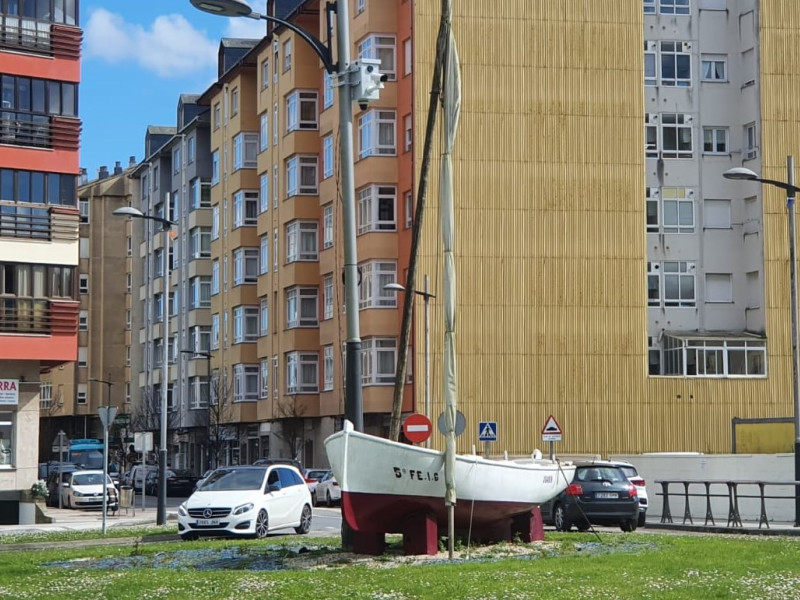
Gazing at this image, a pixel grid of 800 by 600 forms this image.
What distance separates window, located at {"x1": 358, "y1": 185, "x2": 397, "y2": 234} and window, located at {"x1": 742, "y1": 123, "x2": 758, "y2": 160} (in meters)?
15.5

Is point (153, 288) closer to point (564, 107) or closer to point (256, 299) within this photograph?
point (256, 299)

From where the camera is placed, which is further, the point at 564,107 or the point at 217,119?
the point at 217,119

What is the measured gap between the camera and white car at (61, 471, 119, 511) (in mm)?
53438

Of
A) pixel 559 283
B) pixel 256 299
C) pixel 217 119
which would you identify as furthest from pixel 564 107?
pixel 217 119

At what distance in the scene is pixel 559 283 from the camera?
193ft

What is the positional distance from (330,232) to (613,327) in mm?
14559

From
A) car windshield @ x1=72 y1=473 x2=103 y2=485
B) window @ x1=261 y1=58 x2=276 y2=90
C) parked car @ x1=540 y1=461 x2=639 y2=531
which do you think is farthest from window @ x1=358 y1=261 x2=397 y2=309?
parked car @ x1=540 y1=461 x2=639 y2=531

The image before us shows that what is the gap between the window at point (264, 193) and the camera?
2876 inches

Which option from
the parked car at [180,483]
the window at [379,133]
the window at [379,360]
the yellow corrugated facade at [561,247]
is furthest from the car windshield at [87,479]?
the window at [379,133]

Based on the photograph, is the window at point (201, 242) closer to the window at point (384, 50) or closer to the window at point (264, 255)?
the window at point (264, 255)

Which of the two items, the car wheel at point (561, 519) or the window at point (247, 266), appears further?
the window at point (247, 266)

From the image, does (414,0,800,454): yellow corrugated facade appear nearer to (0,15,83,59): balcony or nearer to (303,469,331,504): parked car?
(303,469,331,504): parked car

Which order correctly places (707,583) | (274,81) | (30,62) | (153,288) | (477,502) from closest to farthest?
1. (707,583)
2. (477,502)
3. (30,62)
4. (274,81)
5. (153,288)

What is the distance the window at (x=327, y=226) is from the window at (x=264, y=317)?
755 centimetres
